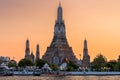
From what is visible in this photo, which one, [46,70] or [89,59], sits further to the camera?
[89,59]

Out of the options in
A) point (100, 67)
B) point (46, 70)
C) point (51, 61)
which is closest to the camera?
point (46, 70)

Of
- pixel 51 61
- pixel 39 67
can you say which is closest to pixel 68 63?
pixel 39 67

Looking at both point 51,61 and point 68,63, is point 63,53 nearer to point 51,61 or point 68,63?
point 51,61

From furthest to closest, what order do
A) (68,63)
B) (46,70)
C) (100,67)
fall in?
(68,63)
(100,67)
(46,70)

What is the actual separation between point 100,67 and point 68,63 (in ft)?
49.1

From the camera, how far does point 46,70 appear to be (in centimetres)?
14112

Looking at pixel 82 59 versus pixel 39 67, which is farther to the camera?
pixel 82 59

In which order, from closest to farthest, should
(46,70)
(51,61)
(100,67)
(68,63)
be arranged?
(46,70) → (100,67) → (68,63) → (51,61)

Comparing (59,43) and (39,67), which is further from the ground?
(59,43)

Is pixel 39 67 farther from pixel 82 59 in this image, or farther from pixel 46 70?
pixel 82 59

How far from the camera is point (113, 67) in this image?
158875 millimetres

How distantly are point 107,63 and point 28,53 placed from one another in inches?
1843

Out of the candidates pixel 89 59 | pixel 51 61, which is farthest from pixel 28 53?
pixel 89 59

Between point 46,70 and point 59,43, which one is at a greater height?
point 59,43
